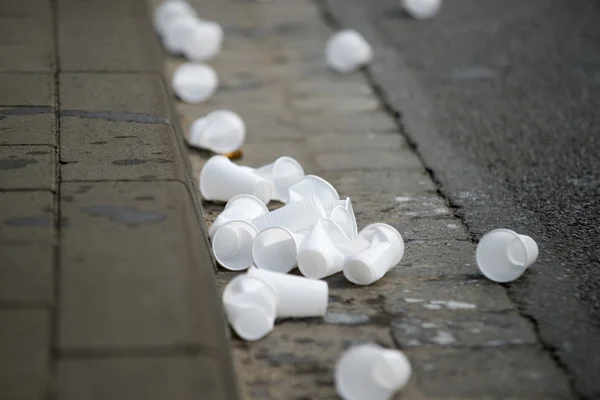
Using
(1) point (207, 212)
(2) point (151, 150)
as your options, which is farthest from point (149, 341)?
(1) point (207, 212)

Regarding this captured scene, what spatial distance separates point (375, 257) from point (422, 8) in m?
3.09

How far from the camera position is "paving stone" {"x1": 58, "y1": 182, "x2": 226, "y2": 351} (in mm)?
2086

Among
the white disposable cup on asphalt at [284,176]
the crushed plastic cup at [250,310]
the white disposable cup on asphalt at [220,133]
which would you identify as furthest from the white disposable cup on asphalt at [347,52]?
the crushed plastic cup at [250,310]

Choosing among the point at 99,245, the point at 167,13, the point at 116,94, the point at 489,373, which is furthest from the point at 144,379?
the point at 167,13

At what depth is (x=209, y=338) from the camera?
2.10 m

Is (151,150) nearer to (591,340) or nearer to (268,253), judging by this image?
(268,253)

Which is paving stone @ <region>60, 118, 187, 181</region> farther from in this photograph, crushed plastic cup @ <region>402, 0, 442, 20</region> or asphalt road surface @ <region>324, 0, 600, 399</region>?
crushed plastic cup @ <region>402, 0, 442, 20</region>

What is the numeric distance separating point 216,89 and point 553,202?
1.84 metres

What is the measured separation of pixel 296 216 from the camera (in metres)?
2.96

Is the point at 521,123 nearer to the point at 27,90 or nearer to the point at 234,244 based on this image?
the point at 234,244

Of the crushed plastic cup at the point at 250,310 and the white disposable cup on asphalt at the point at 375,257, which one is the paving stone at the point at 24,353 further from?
the white disposable cup on asphalt at the point at 375,257

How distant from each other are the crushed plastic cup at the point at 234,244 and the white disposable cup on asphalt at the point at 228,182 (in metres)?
0.44

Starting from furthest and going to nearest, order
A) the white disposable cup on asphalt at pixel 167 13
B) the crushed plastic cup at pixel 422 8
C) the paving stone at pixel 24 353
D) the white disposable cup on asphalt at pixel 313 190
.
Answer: the crushed plastic cup at pixel 422 8, the white disposable cup on asphalt at pixel 167 13, the white disposable cup on asphalt at pixel 313 190, the paving stone at pixel 24 353

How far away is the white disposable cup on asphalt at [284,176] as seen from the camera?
337 cm
